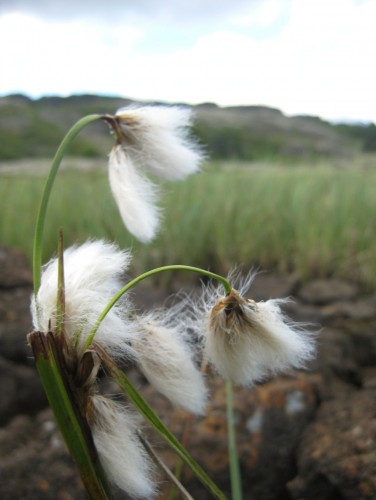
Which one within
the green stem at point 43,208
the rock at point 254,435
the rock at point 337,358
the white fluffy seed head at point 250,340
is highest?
the green stem at point 43,208

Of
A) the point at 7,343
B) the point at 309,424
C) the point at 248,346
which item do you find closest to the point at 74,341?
the point at 248,346

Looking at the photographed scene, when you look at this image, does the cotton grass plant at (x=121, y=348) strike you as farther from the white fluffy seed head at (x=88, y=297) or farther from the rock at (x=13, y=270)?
the rock at (x=13, y=270)

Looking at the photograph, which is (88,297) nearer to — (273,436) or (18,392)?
(273,436)

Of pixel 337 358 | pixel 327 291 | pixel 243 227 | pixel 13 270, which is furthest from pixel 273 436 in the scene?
pixel 243 227

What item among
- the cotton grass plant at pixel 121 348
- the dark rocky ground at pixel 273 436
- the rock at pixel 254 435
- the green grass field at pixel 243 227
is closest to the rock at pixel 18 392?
the dark rocky ground at pixel 273 436

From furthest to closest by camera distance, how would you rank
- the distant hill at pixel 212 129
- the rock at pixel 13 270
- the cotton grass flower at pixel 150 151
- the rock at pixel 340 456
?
1. the distant hill at pixel 212 129
2. the rock at pixel 13 270
3. the rock at pixel 340 456
4. the cotton grass flower at pixel 150 151

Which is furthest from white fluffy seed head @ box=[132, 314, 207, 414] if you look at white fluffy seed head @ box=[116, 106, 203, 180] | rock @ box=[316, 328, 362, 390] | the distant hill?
the distant hill

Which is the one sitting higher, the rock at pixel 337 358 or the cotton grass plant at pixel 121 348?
the cotton grass plant at pixel 121 348
